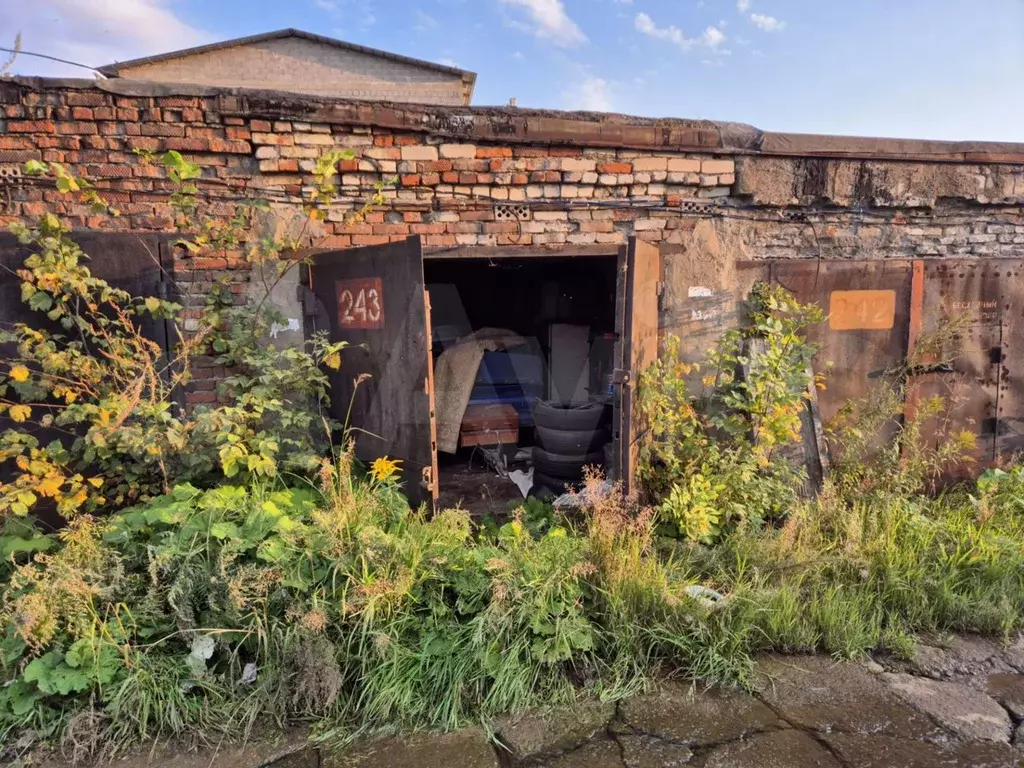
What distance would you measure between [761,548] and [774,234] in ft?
9.11

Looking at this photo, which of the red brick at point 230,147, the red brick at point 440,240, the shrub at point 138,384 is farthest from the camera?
the red brick at point 440,240

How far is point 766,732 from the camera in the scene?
8.84 feet

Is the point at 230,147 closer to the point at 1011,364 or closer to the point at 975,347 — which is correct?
the point at 975,347

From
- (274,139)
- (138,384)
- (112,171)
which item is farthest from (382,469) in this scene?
(112,171)

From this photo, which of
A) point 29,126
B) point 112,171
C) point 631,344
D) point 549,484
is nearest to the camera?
point 631,344

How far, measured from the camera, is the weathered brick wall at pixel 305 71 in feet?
40.4

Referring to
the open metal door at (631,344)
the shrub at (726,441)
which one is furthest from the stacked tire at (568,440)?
the open metal door at (631,344)

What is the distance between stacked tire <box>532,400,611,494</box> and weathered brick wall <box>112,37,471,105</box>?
32.0ft

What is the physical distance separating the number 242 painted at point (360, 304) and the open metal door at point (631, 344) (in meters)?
1.61

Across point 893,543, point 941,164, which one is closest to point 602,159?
point 941,164

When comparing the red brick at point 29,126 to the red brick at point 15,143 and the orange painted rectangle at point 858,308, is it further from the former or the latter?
the orange painted rectangle at point 858,308

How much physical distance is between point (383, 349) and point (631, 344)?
1650mm

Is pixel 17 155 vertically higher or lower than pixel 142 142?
lower

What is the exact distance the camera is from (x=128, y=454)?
388 cm
